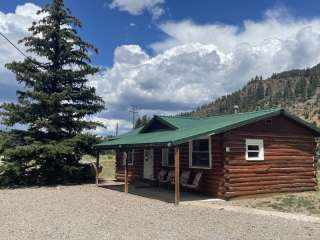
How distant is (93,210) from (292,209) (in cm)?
620

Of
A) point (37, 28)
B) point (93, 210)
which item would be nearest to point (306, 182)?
point (93, 210)

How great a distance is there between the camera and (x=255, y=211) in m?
12.9

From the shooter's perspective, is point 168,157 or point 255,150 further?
point 168,157

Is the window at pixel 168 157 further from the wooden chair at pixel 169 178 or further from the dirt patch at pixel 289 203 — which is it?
the dirt patch at pixel 289 203

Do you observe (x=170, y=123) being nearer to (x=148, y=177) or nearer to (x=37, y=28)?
(x=148, y=177)

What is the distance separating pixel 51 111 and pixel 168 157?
271 inches

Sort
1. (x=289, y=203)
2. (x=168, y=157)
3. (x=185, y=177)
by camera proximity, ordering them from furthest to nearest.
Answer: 1. (x=168, y=157)
2. (x=185, y=177)
3. (x=289, y=203)

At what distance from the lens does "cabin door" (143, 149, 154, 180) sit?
22.2 metres

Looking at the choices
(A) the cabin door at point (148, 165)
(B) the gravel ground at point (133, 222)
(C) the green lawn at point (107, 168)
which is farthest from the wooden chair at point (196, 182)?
(C) the green lawn at point (107, 168)

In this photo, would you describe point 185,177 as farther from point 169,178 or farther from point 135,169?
point 135,169

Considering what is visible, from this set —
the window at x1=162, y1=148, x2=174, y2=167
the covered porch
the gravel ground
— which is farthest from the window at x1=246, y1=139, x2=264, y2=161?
the window at x1=162, y1=148, x2=174, y2=167

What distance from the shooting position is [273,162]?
56.1 ft

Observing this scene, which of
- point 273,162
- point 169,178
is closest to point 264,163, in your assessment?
point 273,162

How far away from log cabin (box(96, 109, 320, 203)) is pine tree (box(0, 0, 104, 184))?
15.6ft
